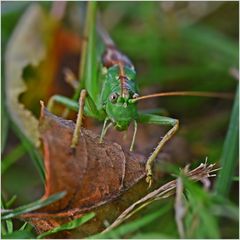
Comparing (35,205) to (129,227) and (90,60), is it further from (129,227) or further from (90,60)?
(90,60)

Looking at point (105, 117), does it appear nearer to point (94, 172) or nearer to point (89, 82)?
point (89, 82)

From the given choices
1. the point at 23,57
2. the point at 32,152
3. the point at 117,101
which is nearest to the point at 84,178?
the point at 117,101

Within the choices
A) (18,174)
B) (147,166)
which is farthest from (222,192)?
(18,174)

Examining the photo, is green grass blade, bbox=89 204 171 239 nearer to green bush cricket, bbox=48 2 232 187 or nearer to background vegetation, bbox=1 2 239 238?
green bush cricket, bbox=48 2 232 187

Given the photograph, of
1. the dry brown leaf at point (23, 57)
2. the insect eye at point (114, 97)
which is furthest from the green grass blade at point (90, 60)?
the insect eye at point (114, 97)

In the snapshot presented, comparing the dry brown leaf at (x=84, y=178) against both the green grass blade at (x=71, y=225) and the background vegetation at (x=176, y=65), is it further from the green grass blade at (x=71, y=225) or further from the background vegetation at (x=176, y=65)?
the background vegetation at (x=176, y=65)
